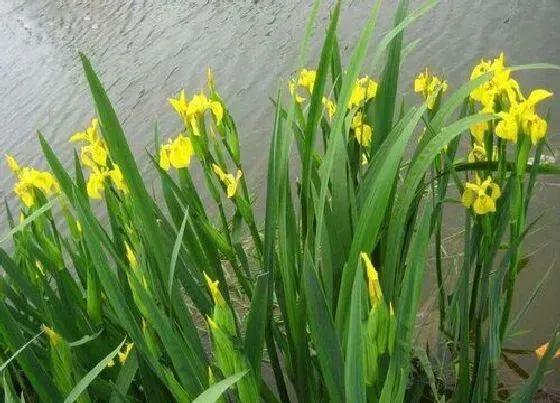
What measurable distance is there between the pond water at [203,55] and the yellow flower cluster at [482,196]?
0.78 m

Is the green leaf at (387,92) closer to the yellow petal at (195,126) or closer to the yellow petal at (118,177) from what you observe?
the yellow petal at (195,126)

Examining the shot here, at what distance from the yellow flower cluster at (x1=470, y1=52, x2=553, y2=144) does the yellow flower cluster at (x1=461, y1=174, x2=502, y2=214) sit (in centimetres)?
6

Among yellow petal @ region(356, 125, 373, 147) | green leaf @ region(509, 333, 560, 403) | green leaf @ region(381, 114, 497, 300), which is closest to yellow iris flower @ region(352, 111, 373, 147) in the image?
yellow petal @ region(356, 125, 373, 147)

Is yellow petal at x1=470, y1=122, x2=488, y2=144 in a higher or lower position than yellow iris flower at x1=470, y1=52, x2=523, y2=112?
lower

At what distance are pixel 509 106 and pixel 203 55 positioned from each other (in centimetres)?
250

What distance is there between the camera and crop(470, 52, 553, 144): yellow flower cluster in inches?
31.5

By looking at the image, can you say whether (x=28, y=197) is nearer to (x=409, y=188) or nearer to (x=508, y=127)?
(x=409, y=188)

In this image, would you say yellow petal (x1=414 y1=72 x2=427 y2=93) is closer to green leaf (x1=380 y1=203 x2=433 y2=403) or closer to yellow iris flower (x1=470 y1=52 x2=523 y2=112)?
yellow iris flower (x1=470 y1=52 x2=523 y2=112)

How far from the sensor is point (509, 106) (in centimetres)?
85

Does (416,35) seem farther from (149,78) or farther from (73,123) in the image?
(73,123)

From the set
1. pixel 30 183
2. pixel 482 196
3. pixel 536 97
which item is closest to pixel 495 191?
pixel 482 196

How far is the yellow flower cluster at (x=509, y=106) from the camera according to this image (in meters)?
0.80

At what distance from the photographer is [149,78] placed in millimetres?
3186

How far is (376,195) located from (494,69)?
0.22 meters
